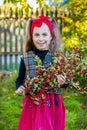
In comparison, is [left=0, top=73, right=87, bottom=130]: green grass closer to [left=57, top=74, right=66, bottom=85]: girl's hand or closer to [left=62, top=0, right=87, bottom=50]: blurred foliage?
[left=57, top=74, right=66, bottom=85]: girl's hand

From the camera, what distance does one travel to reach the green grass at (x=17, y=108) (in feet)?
19.7

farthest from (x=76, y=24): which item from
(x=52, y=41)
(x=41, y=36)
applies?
(x=41, y=36)

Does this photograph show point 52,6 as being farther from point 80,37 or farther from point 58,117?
point 58,117

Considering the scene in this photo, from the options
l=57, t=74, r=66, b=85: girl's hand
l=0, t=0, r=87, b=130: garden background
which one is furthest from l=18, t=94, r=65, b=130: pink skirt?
l=0, t=0, r=87, b=130: garden background

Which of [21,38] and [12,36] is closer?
[12,36]

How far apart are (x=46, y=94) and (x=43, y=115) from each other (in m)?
0.18

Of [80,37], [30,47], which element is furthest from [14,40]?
[30,47]

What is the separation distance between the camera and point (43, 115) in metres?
3.95

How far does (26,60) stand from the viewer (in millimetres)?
4051

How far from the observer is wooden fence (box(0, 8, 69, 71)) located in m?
11.5

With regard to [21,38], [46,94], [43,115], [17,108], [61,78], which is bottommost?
[17,108]

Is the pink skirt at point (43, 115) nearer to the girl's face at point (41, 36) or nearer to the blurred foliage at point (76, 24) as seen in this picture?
the girl's face at point (41, 36)

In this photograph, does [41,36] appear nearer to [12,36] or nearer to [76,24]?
[76,24]

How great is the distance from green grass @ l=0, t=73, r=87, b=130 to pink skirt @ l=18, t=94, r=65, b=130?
5.84 ft
